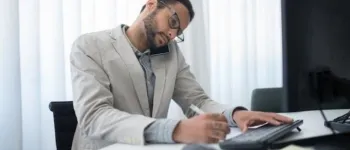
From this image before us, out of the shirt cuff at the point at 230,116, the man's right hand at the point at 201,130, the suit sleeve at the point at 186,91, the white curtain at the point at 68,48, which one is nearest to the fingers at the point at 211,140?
the man's right hand at the point at 201,130

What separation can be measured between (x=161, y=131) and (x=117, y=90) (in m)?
0.37

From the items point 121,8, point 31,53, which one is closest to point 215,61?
point 121,8

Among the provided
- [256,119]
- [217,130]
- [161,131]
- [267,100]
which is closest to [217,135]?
[217,130]

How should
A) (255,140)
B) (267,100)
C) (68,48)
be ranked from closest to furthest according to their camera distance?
1. (255,140)
2. (267,100)
3. (68,48)

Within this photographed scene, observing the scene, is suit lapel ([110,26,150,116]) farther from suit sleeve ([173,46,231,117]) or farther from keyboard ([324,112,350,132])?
keyboard ([324,112,350,132])

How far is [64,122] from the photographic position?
1.38m

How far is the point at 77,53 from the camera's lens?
1251 mm

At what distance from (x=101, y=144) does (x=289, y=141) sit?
0.57 metres

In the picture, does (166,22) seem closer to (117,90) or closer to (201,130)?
(117,90)

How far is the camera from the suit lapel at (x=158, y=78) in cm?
134

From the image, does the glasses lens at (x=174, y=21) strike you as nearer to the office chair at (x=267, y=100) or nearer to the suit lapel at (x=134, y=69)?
the suit lapel at (x=134, y=69)

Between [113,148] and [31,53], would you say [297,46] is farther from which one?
[31,53]

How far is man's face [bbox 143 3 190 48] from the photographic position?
4.19 ft

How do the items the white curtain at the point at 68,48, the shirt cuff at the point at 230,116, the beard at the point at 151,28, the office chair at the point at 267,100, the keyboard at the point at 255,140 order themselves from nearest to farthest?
the keyboard at the point at 255,140 < the shirt cuff at the point at 230,116 < the beard at the point at 151,28 < the office chair at the point at 267,100 < the white curtain at the point at 68,48
